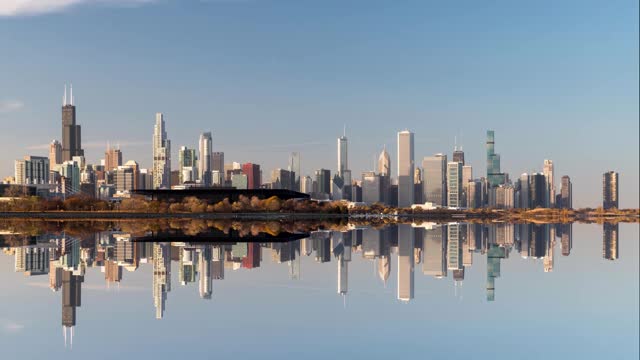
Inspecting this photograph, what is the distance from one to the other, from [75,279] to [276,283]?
929cm

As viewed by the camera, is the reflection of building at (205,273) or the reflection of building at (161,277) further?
the reflection of building at (205,273)

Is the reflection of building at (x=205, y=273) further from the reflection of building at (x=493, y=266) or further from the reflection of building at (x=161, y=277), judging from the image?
the reflection of building at (x=493, y=266)

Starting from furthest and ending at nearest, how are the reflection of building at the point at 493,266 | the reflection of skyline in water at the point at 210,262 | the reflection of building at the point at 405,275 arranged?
the reflection of building at the point at 493,266 → the reflection of skyline in water at the point at 210,262 → the reflection of building at the point at 405,275

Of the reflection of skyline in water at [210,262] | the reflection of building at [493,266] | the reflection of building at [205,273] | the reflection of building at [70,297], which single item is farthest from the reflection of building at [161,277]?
the reflection of building at [493,266]

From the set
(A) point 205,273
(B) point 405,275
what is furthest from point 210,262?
(B) point 405,275

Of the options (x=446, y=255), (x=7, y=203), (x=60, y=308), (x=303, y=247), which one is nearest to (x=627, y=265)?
(x=446, y=255)

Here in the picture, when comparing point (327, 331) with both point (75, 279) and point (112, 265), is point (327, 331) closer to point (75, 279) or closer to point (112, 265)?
point (75, 279)

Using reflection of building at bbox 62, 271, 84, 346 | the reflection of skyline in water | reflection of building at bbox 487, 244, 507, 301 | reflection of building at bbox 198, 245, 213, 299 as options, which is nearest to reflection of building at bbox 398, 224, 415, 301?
the reflection of skyline in water

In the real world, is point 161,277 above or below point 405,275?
above

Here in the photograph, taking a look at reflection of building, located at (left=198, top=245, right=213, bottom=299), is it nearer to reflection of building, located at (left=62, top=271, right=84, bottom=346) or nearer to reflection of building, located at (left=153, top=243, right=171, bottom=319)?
reflection of building, located at (left=153, top=243, right=171, bottom=319)

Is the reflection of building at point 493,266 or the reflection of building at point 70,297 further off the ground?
the reflection of building at point 70,297

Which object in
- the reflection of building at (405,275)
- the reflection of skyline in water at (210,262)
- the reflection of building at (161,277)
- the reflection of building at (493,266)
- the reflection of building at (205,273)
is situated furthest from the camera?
the reflection of building at (493,266)

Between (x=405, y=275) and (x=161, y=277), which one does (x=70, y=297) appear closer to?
(x=161, y=277)

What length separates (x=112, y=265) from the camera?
37.0 meters
